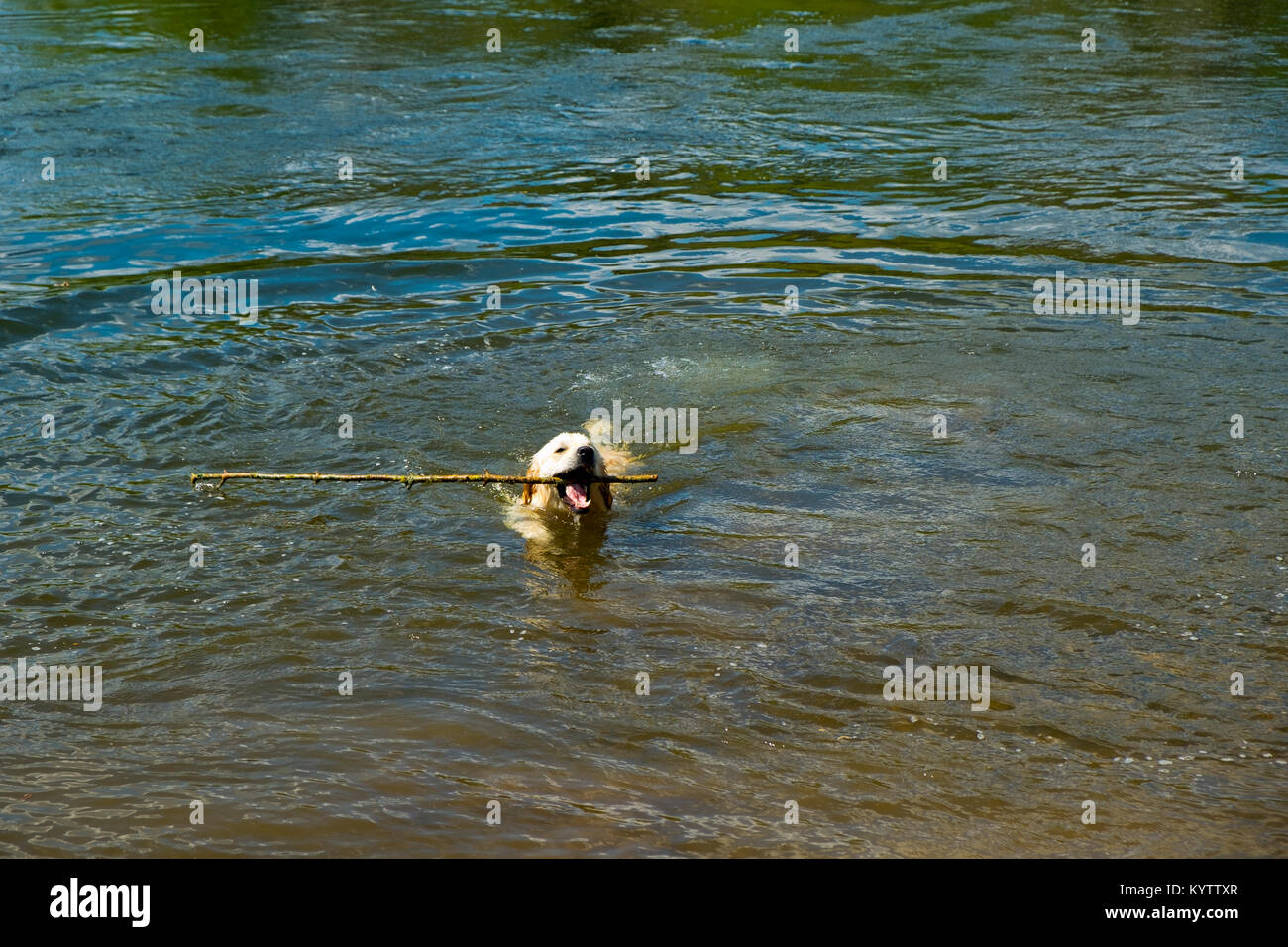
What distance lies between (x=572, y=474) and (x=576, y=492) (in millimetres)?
128

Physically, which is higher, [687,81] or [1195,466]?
[687,81]

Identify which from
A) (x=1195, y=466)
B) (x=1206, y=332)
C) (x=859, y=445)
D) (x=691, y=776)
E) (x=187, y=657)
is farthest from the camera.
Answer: (x=1206, y=332)

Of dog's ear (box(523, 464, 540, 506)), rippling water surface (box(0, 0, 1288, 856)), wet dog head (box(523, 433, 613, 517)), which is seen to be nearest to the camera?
rippling water surface (box(0, 0, 1288, 856))

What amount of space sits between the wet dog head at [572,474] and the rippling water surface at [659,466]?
27cm

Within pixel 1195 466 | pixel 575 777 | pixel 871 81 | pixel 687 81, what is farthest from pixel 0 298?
pixel 871 81

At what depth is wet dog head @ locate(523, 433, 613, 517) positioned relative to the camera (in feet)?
25.8

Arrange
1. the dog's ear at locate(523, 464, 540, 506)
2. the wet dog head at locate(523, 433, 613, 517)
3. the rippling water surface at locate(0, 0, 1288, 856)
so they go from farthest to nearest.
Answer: the dog's ear at locate(523, 464, 540, 506) → the wet dog head at locate(523, 433, 613, 517) → the rippling water surface at locate(0, 0, 1288, 856)

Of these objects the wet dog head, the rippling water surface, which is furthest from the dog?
the rippling water surface

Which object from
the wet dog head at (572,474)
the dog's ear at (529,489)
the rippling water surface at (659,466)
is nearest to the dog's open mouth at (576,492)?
the wet dog head at (572,474)

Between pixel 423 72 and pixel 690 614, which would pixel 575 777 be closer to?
pixel 690 614

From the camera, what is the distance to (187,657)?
6.56 m

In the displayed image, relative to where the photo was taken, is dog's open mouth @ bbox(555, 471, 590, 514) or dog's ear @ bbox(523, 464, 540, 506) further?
dog's ear @ bbox(523, 464, 540, 506)

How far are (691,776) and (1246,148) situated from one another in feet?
45.6

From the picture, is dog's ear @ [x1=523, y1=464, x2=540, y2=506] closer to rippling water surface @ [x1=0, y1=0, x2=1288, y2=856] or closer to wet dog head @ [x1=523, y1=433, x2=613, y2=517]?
wet dog head @ [x1=523, y1=433, x2=613, y2=517]
